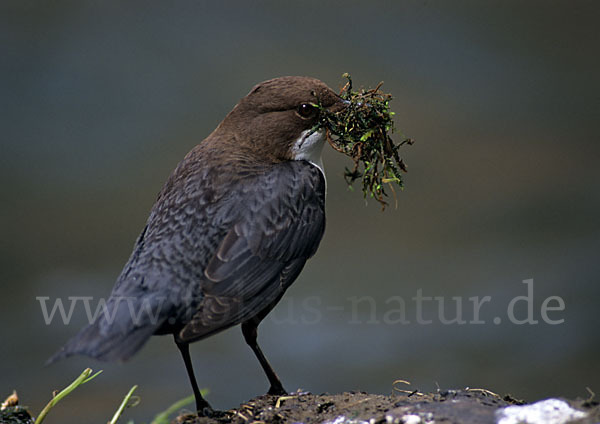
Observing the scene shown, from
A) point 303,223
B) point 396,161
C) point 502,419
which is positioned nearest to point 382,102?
point 396,161

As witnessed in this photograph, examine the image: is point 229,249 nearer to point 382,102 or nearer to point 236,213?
point 236,213

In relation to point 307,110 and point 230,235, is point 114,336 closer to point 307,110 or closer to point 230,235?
point 230,235

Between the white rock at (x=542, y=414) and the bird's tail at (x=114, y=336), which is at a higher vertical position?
the bird's tail at (x=114, y=336)

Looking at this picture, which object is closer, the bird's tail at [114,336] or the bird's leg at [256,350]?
the bird's tail at [114,336]

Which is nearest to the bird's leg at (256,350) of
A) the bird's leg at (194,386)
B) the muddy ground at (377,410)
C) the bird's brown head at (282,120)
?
the muddy ground at (377,410)

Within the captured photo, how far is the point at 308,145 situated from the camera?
12.8 ft

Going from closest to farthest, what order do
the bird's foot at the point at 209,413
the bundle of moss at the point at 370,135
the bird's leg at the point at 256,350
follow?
the bird's foot at the point at 209,413 < the bird's leg at the point at 256,350 < the bundle of moss at the point at 370,135

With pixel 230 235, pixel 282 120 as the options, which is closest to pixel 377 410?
pixel 230 235

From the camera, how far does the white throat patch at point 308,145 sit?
3867 mm

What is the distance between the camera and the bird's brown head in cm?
381

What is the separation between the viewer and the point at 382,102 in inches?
149

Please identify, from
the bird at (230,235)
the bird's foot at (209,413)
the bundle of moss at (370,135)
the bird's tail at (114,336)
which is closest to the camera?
the bird's tail at (114,336)

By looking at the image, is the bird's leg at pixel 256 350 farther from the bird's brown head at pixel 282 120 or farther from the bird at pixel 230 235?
the bird's brown head at pixel 282 120

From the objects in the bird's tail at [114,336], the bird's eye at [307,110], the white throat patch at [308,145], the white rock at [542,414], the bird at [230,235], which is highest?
the bird's eye at [307,110]
